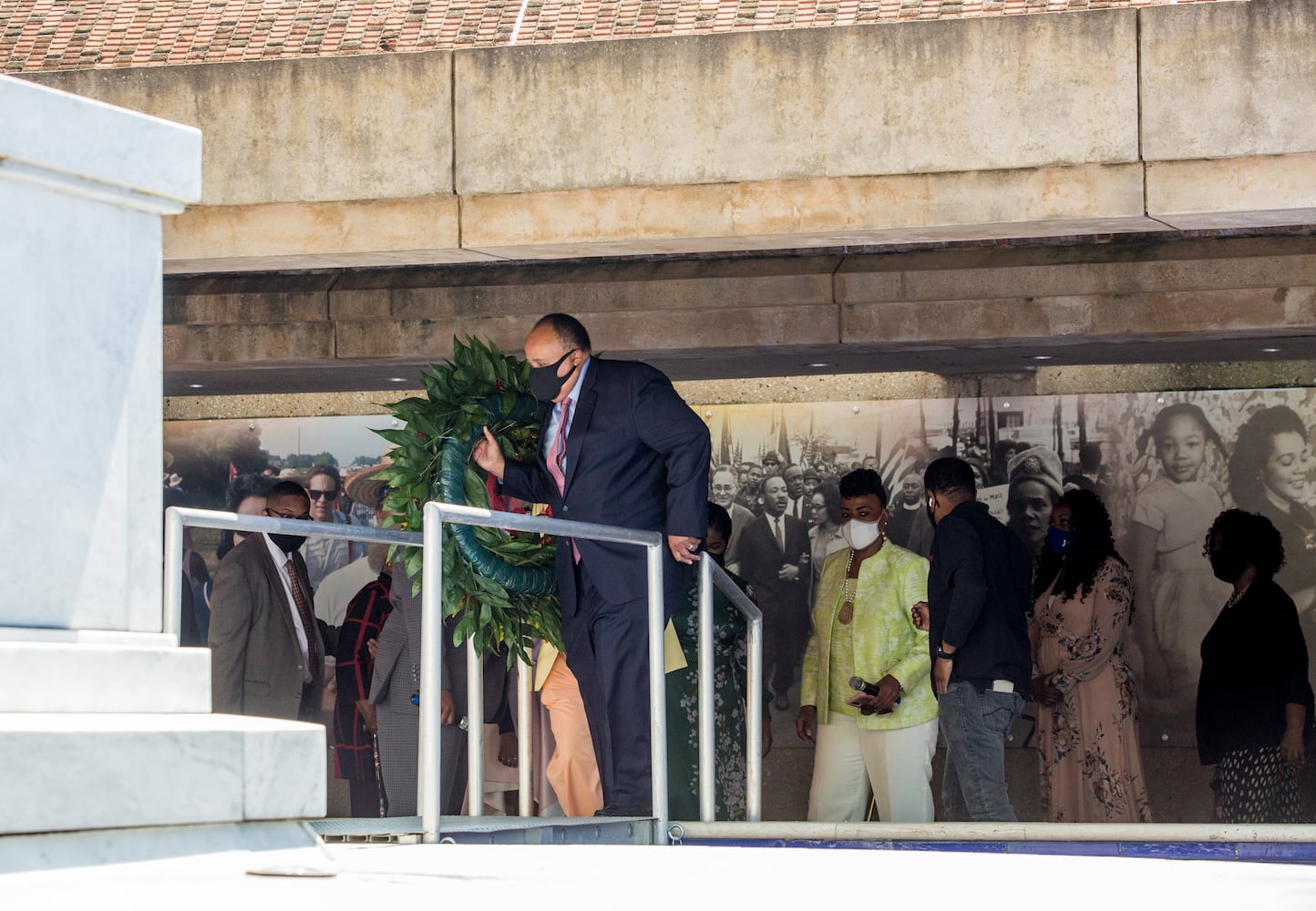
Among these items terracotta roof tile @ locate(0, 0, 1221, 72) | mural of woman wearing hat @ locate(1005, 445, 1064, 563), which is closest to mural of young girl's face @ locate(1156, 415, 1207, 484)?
mural of woman wearing hat @ locate(1005, 445, 1064, 563)

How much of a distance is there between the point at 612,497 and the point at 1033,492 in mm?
3972

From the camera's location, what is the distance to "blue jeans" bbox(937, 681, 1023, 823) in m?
7.89

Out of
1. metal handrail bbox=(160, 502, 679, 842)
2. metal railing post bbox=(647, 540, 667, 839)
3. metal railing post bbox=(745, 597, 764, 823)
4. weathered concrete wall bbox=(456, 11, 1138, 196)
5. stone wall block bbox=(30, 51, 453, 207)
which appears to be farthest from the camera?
stone wall block bbox=(30, 51, 453, 207)

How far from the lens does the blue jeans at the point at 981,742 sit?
7.89 metres

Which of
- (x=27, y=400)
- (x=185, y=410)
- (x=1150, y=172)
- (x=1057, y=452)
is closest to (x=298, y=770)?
(x=27, y=400)

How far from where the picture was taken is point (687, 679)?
8.18 meters

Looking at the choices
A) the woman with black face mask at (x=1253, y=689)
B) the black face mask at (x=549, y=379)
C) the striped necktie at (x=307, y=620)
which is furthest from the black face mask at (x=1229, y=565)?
the striped necktie at (x=307, y=620)

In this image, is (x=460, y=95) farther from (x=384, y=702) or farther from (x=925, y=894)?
(x=925, y=894)

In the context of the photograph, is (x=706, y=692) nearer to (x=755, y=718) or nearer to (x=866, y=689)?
(x=755, y=718)

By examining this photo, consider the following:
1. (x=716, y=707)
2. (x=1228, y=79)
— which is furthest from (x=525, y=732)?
(x=1228, y=79)

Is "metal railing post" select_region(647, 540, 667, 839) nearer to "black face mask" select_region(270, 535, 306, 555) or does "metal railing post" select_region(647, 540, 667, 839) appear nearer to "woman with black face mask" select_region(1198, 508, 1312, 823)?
"black face mask" select_region(270, 535, 306, 555)

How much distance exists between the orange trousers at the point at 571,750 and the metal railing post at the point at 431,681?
1.79 metres

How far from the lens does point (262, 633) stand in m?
8.45

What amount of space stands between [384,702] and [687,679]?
1310 millimetres
